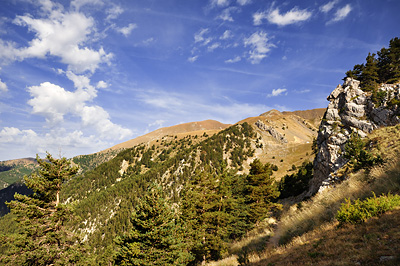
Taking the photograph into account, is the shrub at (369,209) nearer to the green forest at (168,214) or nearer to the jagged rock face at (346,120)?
the green forest at (168,214)

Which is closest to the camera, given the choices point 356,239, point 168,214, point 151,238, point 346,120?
point 356,239

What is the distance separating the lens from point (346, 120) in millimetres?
32031

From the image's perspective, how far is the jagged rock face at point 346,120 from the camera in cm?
2831

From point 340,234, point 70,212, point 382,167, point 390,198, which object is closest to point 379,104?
point 382,167

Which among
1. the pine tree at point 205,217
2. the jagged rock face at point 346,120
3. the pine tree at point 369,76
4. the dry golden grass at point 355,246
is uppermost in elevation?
the pine tree at point 369,76

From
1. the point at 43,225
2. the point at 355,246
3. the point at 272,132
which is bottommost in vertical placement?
the point at 43,225

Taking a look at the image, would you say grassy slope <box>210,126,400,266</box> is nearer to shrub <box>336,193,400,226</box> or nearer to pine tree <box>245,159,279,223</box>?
shrub <box>336,193,400,226</box>

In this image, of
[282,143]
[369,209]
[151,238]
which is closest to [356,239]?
[369,209]

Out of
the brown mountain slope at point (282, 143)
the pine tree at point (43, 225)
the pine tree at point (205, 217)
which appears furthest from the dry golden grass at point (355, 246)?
the brown mountain slope at point (282, 143)

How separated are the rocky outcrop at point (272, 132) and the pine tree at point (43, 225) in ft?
375

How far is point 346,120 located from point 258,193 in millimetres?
20373

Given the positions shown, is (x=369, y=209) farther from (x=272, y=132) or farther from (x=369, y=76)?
(x=272, y=132)

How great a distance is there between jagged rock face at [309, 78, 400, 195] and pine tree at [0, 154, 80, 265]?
31.1 metres

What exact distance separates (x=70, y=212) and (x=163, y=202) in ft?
32.9
